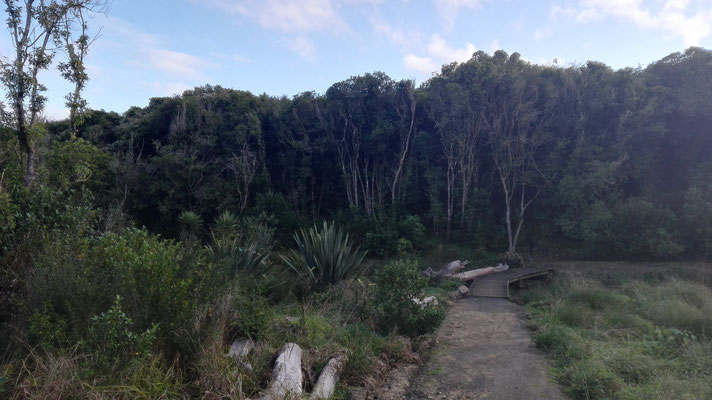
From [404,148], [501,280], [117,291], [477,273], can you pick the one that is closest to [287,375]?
[117,291]

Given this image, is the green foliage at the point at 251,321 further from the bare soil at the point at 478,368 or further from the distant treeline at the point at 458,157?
the distant treeline at the point at 458,157

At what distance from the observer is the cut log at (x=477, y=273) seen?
610 inches

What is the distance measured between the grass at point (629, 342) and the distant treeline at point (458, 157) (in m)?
8.51

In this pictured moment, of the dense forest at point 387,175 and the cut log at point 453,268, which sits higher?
the dense forest at point 387,175

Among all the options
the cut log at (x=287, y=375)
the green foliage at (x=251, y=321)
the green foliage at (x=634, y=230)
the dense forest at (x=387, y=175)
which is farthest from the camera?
the green foliage at (x=634, y=230)

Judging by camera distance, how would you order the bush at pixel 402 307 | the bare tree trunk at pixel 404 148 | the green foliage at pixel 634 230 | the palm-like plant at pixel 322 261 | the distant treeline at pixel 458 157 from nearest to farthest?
the bush at pixel 402 307 → the palm-like plant at pixel 322 261 → the green foliage at pixel 634 230 → the distant treeline at pixel 458 157 → the bare tree trunk at pixel 404 148

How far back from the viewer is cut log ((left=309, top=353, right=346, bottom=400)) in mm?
4566

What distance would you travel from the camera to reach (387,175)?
22.8 metres

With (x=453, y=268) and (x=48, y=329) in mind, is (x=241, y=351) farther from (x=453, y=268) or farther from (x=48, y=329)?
(x=453, y=268)

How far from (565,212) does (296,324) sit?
1588 cm

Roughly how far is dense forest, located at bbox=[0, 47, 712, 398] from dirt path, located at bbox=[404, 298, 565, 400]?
58cm

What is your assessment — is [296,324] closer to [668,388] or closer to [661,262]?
[668,388]

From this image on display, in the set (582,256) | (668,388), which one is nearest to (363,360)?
(668,388)

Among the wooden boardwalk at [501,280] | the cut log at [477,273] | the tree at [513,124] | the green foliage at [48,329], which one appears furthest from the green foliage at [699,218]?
the green foliage at [48,329]
